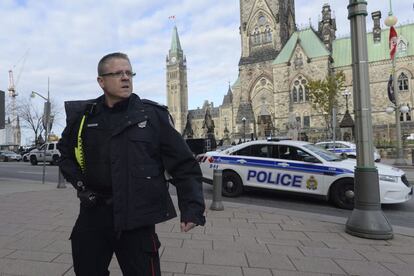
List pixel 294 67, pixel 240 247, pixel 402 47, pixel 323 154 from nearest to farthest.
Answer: pixel 240 247
pixel 323 154
pixel 402 47
pixel 294 67

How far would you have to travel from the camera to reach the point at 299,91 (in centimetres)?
5934

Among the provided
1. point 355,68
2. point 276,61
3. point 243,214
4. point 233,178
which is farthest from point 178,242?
point 276,61

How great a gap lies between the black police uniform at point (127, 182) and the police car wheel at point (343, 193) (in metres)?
7.31

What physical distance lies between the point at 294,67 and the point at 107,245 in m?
60.1

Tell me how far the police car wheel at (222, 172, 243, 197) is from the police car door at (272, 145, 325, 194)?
3.51ft

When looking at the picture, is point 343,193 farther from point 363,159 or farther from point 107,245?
point 107,245

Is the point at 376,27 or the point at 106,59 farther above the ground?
the point at 376,27

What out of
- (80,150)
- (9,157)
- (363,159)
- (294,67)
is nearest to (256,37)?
(294,67)

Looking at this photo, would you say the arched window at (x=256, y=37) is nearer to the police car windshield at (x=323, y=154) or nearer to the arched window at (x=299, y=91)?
the arched window at (x=299, y=91)

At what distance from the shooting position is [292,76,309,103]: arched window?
193ft

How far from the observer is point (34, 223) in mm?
6309

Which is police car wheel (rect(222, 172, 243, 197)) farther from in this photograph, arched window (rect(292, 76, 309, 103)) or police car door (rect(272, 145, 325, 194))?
arched window (rect(292, 76, 309, 103))

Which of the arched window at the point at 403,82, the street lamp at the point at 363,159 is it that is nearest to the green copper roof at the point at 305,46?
the arched window at the point at 403,82

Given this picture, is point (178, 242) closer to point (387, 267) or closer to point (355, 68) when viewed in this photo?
point (387, 267)
